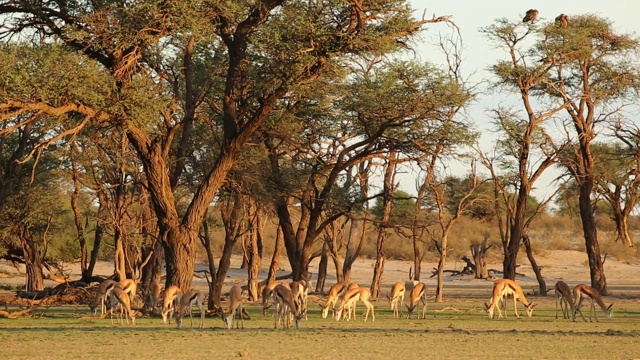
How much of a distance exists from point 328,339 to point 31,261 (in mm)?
22978

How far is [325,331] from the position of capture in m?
20.7

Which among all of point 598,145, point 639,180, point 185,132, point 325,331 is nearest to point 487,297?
point 639,180

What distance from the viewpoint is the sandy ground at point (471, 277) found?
45.5 meters

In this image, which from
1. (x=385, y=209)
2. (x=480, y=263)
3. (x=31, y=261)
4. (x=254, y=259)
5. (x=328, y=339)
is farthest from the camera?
(x=480, y=263)

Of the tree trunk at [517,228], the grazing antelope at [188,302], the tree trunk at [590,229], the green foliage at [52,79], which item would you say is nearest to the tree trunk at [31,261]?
the tree trunk at [517,228]

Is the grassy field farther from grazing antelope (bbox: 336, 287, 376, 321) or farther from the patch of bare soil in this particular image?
the patch of bare soil

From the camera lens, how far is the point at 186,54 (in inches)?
1025

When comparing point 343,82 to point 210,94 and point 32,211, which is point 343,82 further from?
point 32,211

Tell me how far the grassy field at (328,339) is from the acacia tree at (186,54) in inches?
137

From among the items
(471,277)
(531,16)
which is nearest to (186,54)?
(531,16)

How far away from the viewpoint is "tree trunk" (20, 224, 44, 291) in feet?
127

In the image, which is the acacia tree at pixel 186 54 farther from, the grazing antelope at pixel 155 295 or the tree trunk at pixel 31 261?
the tree trunk at pixel 31 261

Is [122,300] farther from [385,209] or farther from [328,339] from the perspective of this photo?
[385,209]

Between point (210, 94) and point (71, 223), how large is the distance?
2309 cm
